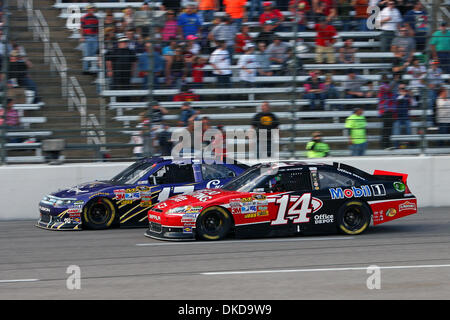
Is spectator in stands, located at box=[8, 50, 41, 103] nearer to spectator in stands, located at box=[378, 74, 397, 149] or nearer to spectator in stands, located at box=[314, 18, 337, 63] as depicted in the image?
spectator in stands, located at box=[314, 18, 337, 63]

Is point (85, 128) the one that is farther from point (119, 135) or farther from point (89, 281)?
point (89, 281)

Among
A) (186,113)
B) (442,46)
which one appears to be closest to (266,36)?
(186,113)

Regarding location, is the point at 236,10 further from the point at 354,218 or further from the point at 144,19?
the point at 354,218

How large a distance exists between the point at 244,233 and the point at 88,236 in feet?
8.54

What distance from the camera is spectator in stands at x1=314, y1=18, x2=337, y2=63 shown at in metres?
15.1

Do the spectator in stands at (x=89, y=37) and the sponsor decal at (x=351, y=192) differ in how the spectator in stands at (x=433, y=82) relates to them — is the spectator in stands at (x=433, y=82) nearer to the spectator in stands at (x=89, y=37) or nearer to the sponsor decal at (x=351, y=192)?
the sponsor decal at (x=351, y=192)

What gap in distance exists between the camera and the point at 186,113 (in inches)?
565

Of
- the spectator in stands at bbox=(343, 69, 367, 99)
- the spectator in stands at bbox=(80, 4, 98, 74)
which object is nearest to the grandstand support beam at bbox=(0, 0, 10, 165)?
the spectator in stands at bbox=(80, 4, 98, 74)

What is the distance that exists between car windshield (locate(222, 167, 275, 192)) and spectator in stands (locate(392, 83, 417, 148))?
4978mm

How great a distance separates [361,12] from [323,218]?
696cm

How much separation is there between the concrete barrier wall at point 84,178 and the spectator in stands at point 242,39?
2931 mm

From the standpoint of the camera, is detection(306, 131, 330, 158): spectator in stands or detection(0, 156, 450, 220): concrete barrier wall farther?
detection(306, 131, 330, 158): spectator in stands

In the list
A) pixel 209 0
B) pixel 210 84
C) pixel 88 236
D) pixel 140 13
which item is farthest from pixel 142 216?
pixel 209 0

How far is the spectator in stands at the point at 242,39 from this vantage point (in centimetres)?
1482
